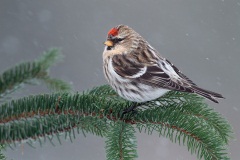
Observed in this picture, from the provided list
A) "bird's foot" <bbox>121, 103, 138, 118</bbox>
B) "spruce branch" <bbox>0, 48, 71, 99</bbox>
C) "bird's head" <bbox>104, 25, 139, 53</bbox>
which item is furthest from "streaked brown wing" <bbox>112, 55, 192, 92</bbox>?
"spruce branch" <bbox>0, 48, 71, 99</bbox>

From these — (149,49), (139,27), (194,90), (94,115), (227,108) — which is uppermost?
(139,27)

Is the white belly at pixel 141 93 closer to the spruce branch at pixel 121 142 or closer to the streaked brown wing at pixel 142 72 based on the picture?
the streaked brown wing at pixel 142 72

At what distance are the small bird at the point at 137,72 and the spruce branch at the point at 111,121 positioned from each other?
0.08 metres

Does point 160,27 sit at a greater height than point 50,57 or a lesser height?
greater

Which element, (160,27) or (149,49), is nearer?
(149,49)

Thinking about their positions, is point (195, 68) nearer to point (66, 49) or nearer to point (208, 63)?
point (208, 63)

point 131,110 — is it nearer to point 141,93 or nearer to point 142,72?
point 141,93

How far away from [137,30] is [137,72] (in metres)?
4.26

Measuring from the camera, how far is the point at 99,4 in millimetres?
7461

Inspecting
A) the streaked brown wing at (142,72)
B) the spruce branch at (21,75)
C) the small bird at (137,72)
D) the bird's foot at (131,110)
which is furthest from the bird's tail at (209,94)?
the spruce branch at (21,75)

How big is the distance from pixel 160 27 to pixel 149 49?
479 cm

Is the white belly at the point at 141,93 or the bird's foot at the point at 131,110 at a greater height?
the white belly at the point at 141,93

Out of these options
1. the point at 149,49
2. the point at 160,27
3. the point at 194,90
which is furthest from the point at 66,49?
the point at 194,90

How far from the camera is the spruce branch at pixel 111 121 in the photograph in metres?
1.72
